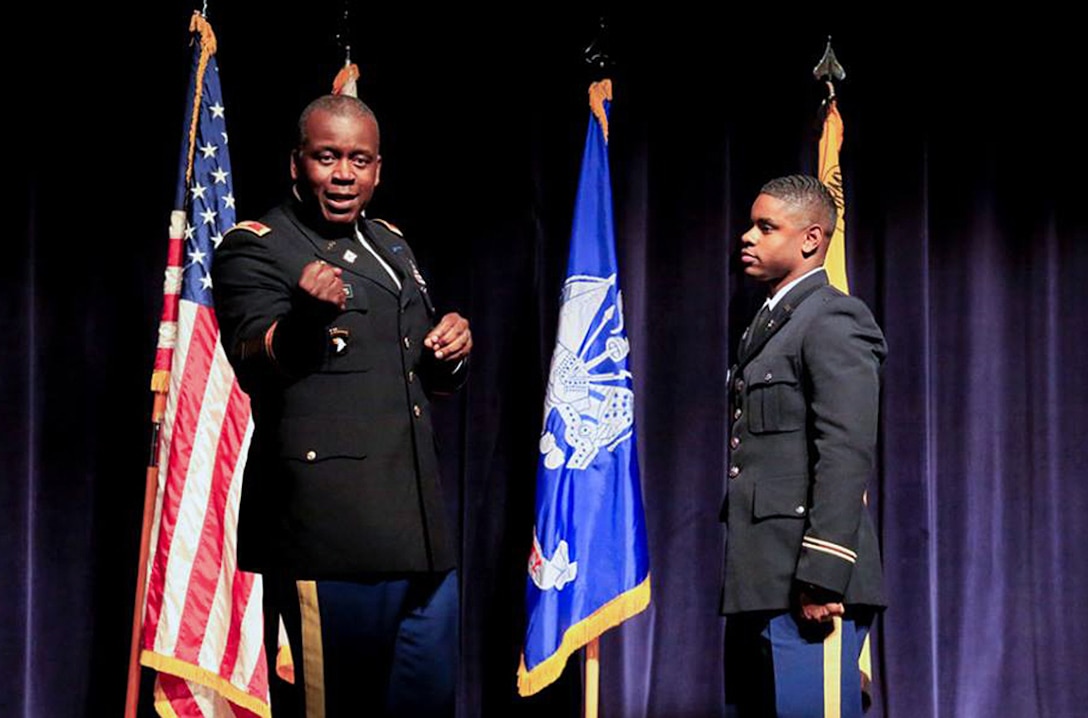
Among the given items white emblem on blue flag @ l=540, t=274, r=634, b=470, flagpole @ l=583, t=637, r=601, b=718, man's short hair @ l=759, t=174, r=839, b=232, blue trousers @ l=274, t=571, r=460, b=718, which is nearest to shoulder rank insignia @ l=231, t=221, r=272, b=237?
blue trousers @ l=274, t=571, r=460, b=718

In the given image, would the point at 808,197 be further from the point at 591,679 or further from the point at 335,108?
the point at 591,679

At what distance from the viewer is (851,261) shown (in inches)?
159

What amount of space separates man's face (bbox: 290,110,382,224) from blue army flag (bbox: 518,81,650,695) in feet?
4.57

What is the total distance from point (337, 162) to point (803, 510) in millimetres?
1147

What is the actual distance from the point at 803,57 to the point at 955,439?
1251 millimetres

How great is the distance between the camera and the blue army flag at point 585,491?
136 inches

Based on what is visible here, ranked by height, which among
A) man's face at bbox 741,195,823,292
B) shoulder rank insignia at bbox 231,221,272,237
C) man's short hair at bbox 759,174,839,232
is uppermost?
man's short hair at bbox 759,174,839,232

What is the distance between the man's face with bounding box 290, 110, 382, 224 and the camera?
2.21 m

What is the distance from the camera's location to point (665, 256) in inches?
159

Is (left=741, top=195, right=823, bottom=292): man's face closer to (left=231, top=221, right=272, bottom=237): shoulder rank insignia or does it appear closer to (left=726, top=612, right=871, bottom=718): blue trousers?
(left=726, top=612, right=871, bottom=718): blue trousers

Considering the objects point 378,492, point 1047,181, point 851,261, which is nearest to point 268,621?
point 378,492

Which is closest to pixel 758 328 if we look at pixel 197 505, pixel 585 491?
pixel 585 491

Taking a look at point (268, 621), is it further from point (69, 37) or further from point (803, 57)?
point (803, 57)

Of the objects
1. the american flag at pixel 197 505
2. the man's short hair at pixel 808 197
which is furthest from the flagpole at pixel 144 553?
the man's short hair at pixel 808 197
